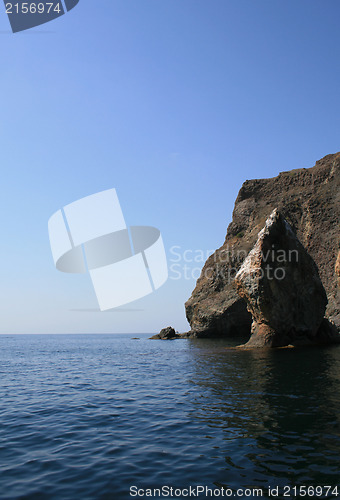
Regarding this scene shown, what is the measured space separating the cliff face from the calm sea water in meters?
43.0

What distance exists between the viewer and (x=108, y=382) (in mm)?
21078

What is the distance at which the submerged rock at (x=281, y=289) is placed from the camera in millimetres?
37688

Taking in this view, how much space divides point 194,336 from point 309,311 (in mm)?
38145

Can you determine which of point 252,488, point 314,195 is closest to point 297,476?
point 252,488

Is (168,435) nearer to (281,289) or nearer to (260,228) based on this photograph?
(281,289)

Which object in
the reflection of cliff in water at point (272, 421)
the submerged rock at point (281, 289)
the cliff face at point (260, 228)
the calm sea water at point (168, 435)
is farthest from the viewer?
the cliff face at point (260, 228)

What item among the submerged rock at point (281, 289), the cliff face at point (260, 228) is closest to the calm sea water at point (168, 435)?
the submerged rock at point (281, 289)

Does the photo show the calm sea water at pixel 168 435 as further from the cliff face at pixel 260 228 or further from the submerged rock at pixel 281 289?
the cliff face at pixel 260 228

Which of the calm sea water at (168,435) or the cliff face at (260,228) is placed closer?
the calm sea water at (168,435)

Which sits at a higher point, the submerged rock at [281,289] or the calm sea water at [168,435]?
the submerged rock at [281,289]

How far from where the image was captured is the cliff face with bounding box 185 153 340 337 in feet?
214

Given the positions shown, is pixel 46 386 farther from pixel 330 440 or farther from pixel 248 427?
pixel 330 440

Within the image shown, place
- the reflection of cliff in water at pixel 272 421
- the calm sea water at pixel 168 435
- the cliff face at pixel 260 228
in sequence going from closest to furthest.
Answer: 1. the calm sea water at pixel 168 435
2. the reflection of cliff in water at pixel 272 421
3. the cliff face at pixel 260 228

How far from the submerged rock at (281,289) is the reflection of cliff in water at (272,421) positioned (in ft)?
49.4
